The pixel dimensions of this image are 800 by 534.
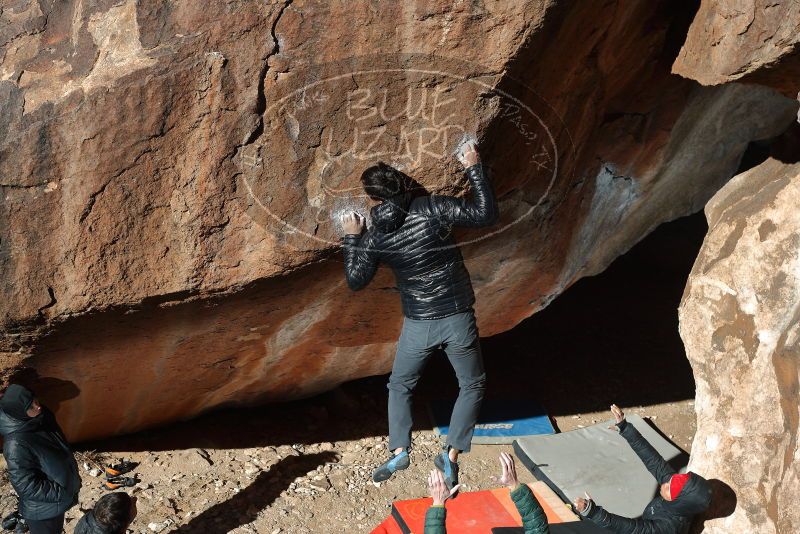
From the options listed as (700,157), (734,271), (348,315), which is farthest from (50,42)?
(700,157)

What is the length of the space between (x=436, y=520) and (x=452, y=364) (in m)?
0.76

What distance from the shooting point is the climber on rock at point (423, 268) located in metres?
3.60

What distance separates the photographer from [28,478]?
384 centimetres

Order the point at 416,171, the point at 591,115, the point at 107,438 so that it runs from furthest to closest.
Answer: the point at 107,438, the point at 591,115, the point at 416,171

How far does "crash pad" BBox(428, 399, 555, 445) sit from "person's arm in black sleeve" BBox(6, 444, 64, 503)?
2.57 m

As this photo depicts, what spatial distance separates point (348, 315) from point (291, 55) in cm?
162

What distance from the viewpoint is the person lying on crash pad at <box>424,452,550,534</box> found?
10.9 ft

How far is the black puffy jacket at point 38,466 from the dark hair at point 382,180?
193 cm

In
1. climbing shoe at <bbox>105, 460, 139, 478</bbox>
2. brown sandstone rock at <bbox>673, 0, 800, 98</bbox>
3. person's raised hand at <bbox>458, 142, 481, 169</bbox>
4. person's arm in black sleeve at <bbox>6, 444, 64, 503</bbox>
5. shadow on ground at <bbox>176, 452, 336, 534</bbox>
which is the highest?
brown sandstone rock at <bbox>673, 0, 800, 98</bbox>

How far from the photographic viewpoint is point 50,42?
3.52 metres

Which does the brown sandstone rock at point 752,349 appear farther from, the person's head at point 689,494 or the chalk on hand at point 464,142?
the chalk on hand at point 464,142

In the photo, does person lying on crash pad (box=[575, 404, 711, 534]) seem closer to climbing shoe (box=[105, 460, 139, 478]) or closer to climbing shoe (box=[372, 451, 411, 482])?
climbing shoe (box=[372, 451, 411, 482])

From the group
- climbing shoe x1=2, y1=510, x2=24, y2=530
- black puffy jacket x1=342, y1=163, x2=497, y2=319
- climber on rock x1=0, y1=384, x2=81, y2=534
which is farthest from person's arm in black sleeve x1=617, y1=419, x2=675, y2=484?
climbing shoe x1=2, y1=510, x2=24, y2=530

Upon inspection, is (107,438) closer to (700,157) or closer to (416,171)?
(416,171)
